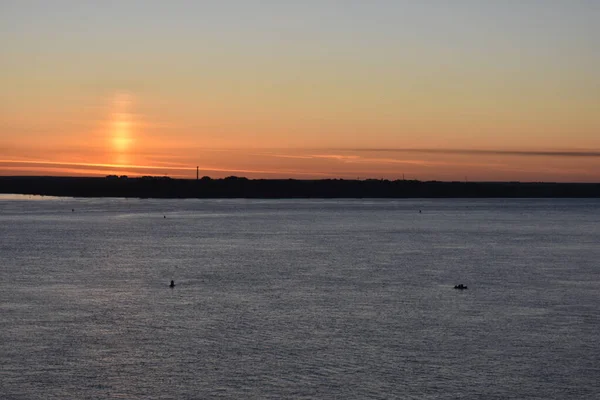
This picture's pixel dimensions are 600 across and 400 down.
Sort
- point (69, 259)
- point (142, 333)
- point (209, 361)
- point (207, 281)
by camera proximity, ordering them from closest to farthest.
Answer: point (209, 361) → point (142, 333) → point (207, 281) → point (69, 259)

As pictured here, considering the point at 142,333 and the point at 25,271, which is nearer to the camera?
the point at 142,333

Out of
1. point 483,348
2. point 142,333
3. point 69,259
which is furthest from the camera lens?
point 69,259

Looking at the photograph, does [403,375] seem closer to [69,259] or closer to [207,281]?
[207,281]

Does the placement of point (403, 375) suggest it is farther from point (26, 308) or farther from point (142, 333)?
point (26, 308)

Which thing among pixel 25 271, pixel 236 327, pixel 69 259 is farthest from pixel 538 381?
pixel 69 259

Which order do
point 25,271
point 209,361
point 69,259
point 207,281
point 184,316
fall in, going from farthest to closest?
point 69,259, point 25,271, point 207,281, point 184,316, point 209,361

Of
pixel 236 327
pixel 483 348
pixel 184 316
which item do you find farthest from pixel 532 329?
pixel 184 316
